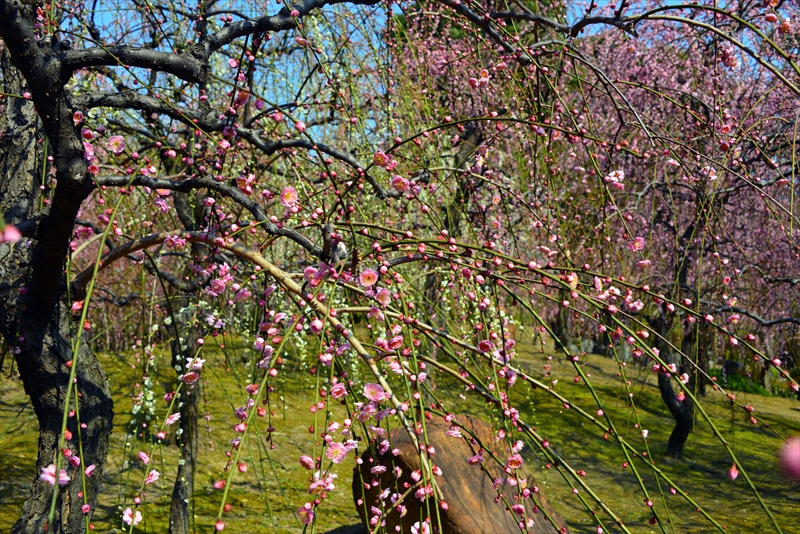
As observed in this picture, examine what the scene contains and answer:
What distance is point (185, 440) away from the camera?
5047 millimetres

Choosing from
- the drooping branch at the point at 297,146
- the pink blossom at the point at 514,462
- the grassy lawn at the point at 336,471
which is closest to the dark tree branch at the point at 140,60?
the drooping branch at the point at 297,146

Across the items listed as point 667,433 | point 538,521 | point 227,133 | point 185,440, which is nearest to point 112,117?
point 185,440

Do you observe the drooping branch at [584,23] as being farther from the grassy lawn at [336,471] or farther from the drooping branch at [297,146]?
the grassy lawn at [336,471]

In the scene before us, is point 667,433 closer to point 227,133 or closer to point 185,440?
point 185,440

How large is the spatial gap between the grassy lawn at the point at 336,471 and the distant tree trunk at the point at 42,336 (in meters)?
0.79

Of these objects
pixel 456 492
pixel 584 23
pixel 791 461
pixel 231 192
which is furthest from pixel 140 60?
pixel 456 492

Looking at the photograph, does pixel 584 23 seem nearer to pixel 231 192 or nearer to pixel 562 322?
pixel 231 192

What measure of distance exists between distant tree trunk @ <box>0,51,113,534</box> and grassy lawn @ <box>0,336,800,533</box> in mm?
789

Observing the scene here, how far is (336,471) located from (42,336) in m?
4.47

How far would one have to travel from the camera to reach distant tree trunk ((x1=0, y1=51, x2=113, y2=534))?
220cm

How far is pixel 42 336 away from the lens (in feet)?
7.61

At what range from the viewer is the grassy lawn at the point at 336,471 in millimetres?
4887

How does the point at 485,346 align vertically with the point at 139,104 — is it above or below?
below

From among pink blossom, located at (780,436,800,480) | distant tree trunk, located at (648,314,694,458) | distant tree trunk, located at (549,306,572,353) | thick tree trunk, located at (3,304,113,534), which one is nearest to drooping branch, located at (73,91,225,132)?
thick tree trunk, located at (3,304,113,534)
